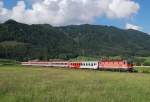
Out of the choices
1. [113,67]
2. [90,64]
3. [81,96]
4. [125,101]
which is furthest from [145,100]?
[90,64]

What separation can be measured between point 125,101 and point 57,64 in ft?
342

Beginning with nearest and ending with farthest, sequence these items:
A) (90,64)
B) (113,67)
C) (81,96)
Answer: (81,96)
(113,67)
(90,64)

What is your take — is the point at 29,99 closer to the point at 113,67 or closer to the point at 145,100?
the point at 145,100

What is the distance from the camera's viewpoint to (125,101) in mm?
26766

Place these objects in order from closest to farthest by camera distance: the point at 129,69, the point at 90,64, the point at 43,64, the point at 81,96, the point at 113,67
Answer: the point at 81,96
the point at 129,69
the point at 113,67
the point at 90,64
the point at 43,64

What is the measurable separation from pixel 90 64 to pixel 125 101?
8393 centimetres

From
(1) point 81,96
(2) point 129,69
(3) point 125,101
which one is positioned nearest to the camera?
(3) point 125,101

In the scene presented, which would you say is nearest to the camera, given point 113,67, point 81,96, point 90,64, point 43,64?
point 81,96

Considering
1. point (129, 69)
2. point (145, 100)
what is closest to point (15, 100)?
point (145, 100)

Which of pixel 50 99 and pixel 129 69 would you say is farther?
pixel 129 69

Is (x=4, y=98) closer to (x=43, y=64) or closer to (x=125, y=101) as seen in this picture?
(x=125, y=101)

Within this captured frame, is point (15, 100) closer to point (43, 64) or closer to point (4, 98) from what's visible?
point (4, 98)

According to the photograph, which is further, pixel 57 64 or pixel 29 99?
pixel 57 64

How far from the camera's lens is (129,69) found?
93875 millimetres
